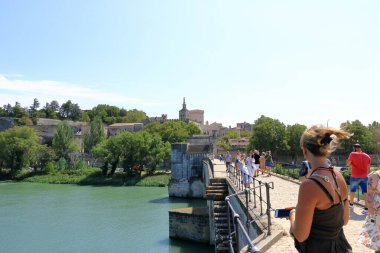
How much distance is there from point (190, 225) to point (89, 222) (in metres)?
8.45

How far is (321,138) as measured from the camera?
9.64ft

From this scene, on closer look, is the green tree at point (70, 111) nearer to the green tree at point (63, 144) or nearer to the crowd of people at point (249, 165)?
the green tree at point (63, 144)

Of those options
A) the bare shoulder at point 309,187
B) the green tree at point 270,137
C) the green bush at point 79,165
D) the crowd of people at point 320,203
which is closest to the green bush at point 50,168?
the green bush at point 79,165

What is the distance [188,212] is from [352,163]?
526 inches

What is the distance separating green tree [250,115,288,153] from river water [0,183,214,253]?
26.8 meters

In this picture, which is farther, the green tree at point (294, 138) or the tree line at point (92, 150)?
the green tree at point (294, 138)

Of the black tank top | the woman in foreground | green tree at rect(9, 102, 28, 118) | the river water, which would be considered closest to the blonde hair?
the woman in foreground

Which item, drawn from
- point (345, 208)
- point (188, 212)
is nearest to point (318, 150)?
point (345, 208)

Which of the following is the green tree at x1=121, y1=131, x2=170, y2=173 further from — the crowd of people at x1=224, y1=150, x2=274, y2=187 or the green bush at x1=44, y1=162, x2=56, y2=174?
the crowd of people at x1=224, y1=150, x2=274, y2=187

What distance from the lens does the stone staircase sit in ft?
38.4

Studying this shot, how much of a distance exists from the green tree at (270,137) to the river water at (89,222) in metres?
26.8

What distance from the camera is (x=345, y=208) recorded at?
10.4 feet

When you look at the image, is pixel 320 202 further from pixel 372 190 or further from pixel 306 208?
pixel 372 190

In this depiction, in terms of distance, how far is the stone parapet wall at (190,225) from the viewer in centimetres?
1966
